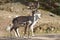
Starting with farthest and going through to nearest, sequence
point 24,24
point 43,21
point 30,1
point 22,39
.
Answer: point 30,1 → point 43,21 → point 24,24 → point 22,39

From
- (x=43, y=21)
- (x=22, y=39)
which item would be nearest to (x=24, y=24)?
(x=22, y=39)

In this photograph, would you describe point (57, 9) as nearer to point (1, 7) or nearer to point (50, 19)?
point (50, 19)

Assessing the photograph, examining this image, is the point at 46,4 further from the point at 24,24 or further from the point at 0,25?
the point at 24,24

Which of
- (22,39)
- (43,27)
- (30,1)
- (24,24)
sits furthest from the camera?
(30,1)

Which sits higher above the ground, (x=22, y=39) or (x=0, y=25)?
(x=22, y=39)

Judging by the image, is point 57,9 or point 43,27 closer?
point 43,27

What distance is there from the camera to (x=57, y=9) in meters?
26.7

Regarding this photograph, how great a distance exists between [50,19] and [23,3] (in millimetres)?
5047

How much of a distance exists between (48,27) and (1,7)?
664 cm

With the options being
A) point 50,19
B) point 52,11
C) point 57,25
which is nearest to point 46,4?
point 52,11

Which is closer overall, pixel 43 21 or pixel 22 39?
pixel 22 39

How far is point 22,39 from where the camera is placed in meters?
13.4

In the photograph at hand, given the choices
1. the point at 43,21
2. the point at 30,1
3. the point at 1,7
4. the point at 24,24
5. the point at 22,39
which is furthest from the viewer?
the point at 30,1

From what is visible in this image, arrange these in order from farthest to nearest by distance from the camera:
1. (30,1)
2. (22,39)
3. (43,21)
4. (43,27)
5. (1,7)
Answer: (30,1), (1,7), (43,21), (43,27), (22,39)
